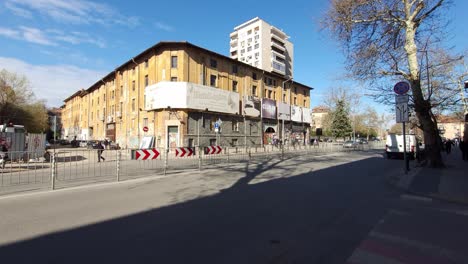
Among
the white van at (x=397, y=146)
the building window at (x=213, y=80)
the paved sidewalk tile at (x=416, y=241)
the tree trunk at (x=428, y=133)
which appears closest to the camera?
the paved sidewalk tile at (x=416, y=241)

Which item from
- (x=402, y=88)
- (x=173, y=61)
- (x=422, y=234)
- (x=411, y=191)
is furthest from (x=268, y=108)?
(x=422, y=234)

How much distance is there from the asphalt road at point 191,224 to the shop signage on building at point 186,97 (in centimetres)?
2084

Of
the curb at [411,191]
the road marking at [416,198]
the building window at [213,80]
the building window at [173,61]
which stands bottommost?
the road marking at [416,198]

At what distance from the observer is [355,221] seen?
5.01 meters

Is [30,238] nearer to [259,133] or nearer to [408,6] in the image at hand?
[408,6]

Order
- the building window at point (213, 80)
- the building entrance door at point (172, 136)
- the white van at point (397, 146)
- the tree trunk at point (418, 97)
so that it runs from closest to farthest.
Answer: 1. the tree trunk at point (418, 97)
2. the white van at point (397, 146)
3. the building entrance door at point (172, 136)
4. the building window at point (213, 80)

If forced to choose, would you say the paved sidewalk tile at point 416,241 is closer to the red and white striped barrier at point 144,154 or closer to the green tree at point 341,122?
the red and white striped barrier at point 144,154

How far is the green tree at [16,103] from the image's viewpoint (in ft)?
117

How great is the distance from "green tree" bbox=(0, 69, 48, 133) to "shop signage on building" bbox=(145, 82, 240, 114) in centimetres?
2048

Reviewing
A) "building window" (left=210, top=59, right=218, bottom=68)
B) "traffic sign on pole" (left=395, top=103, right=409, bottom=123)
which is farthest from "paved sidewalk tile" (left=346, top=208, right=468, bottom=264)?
"building window" (left=210, top=59, right=218, bottom=68)

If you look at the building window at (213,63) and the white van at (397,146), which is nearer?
the white van at (397,146)

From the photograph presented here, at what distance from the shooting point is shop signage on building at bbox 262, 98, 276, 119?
3931 cm

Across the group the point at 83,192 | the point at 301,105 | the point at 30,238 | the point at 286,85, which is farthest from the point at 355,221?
the point at 301,105

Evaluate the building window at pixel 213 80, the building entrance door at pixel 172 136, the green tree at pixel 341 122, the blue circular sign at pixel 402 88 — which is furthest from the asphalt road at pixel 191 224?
the green tree at pixel 341 122
